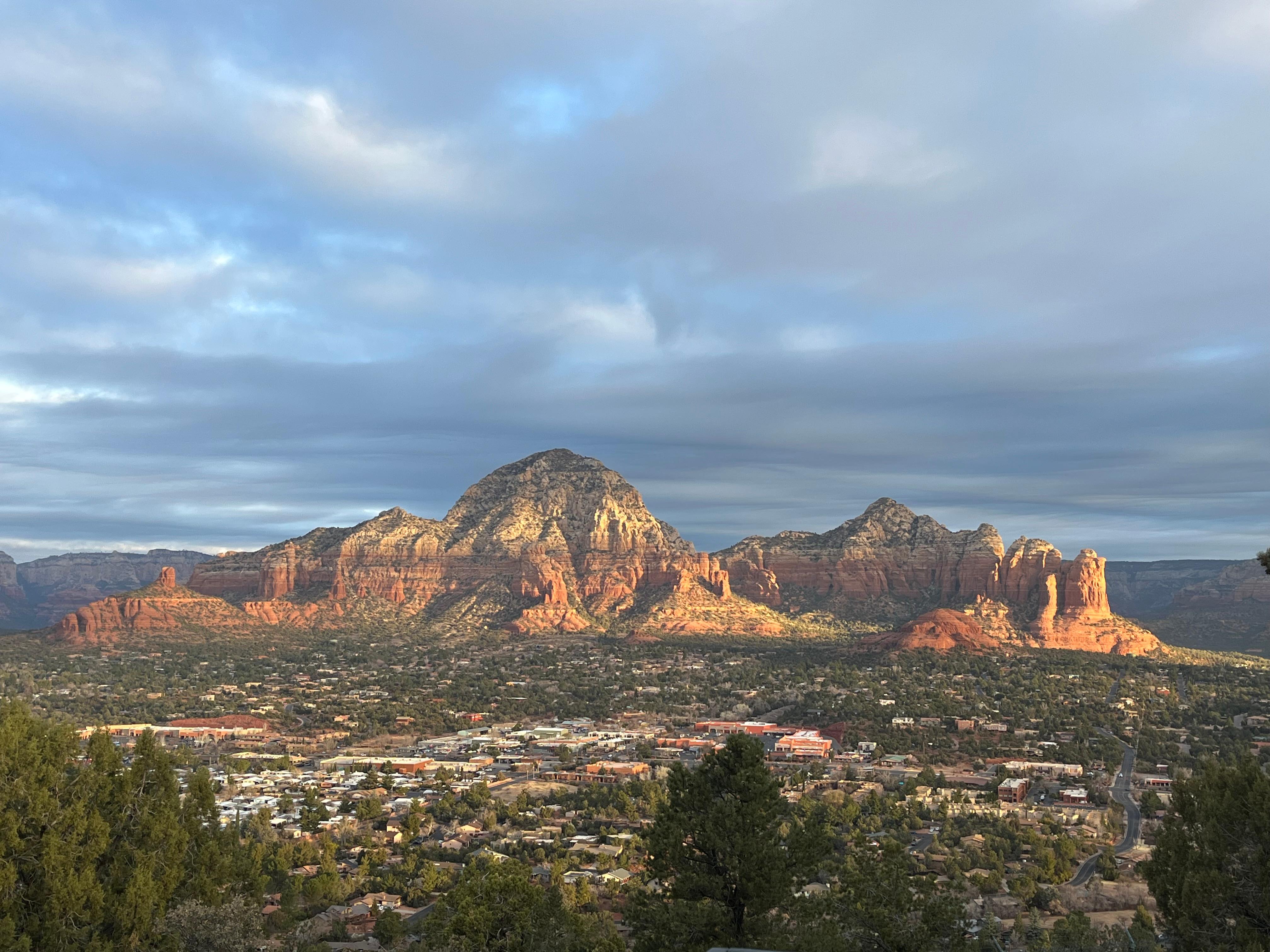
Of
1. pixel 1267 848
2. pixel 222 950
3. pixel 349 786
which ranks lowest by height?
pixel 349 786

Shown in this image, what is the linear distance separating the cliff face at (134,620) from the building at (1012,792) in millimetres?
161034

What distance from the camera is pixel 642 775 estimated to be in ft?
267

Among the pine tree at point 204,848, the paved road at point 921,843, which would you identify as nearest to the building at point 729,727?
the paved road at point 921,843

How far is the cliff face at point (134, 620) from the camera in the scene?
174625 mm

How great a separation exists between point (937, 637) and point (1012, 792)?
9101 centimetres

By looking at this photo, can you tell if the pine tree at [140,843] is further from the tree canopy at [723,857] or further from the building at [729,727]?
the building at [729,727]

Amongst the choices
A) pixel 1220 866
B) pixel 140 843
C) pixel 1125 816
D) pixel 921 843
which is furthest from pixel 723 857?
pixel 1125 816

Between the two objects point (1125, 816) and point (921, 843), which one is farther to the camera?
point (1125, 816)

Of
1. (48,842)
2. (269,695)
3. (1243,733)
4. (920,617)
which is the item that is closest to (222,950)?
(48,842)

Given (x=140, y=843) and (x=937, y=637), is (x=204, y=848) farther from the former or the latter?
(x=937, y=637)

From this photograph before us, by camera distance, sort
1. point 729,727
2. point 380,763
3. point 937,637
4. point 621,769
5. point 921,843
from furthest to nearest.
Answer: point 937,637, point 729,727, point 380,763, point 621,769, point 921,843

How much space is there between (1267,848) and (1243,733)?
3269 inches

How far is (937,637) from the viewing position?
526 feet

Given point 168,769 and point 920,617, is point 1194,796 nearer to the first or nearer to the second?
point 168,769
